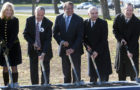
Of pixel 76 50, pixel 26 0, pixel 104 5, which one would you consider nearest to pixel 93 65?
pixel 76 50

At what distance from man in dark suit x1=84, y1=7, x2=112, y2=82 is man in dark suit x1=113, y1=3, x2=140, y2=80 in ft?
0.92

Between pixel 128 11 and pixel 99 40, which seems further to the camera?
pixel 99 40

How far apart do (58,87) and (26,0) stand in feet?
236

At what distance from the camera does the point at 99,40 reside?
27.1 ft

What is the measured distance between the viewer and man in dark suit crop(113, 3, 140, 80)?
8242mm

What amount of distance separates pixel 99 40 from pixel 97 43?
78 mm

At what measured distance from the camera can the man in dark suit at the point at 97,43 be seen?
816 centimetres

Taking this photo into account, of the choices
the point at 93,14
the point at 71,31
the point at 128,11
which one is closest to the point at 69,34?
the point at 71,31

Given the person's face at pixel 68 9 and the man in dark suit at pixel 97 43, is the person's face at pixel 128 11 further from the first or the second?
the person's face at pixel 68 9

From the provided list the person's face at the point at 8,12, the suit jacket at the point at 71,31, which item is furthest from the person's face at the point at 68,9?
the person's face at the point at 8,12

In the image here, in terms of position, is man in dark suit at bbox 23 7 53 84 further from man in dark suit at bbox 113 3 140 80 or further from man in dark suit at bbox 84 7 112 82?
man in dark suit at bbox 113 3 140 80

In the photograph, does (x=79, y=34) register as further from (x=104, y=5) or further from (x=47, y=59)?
(x=104, y=5)

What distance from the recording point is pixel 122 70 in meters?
8.49

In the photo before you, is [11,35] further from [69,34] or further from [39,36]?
[69,34]
